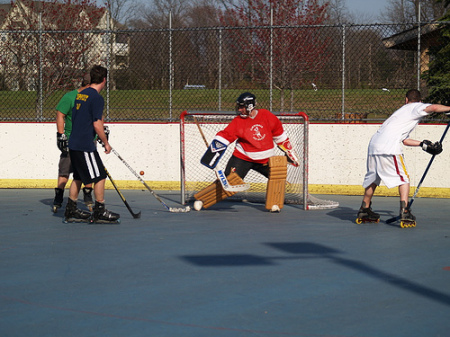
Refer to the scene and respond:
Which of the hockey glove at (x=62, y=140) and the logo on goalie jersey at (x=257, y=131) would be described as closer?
the hockey glove at (x=62, y=140)

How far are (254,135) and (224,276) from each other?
4.14m

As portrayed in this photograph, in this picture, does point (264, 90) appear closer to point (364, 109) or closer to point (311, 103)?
point (311, 103)

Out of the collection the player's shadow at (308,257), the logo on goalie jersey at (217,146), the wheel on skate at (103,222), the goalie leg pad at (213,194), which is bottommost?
the player's shadow at (308,257)

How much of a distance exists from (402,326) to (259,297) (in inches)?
43.0

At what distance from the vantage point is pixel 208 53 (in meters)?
12.5

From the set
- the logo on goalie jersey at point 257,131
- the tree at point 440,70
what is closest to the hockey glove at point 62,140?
the logo on goalie jersey at point 257,131

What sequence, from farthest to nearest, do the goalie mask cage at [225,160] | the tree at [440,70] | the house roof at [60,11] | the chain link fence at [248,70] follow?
the house roof at [60,11]
the tree at [440,70]
the chain link fence at [248,70]
the goalie mask cage at [225,160]

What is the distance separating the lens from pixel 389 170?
836 cm

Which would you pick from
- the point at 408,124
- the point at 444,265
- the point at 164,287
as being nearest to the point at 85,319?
the point at 164,287

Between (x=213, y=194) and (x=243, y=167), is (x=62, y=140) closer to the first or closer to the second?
(x=213, y=194)

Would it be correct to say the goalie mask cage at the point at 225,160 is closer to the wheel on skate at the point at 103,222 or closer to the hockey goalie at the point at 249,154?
the hockey goalie at the point at 249,154

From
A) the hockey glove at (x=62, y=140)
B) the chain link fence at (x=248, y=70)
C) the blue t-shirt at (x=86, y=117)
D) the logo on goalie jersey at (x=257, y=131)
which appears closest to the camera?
the blue t-shirt at (x=86, y=117)

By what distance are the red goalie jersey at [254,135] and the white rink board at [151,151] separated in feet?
7.36

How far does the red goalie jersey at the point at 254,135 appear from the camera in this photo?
31.8 feet
